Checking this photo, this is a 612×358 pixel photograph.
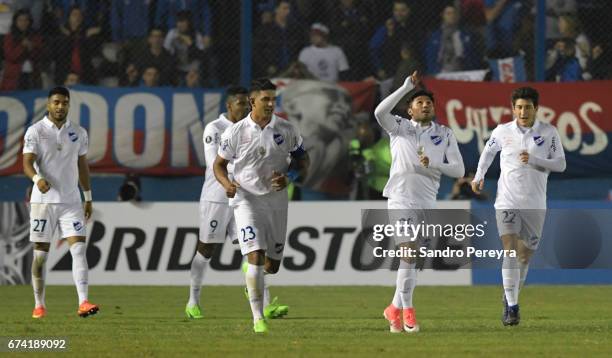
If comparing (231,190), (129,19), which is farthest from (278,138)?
(129,19)

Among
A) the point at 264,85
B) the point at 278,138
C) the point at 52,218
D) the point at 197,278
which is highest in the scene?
the point at 264,85

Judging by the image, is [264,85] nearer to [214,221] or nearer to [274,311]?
[274,311]

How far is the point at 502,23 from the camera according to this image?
22156 millimetres

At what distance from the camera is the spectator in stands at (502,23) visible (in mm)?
22109

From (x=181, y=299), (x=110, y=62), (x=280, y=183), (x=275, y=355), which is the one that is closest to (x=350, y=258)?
(x=181, y=299)

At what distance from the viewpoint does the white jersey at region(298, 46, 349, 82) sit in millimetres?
22156

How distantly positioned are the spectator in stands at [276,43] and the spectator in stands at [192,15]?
746mm

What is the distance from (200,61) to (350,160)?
9.04 feet

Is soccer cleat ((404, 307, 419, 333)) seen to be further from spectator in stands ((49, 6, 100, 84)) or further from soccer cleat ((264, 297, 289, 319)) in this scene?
spectator in stands ((49, 6, 100, 84))

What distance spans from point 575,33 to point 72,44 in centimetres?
756

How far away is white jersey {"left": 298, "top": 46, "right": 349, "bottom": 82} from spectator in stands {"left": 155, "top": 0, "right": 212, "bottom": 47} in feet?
4.83

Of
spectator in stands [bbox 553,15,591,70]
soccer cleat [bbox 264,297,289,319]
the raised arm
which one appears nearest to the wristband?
the raised arm

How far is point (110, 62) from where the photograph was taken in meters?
22.3

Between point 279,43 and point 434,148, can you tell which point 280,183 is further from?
point 279,43
